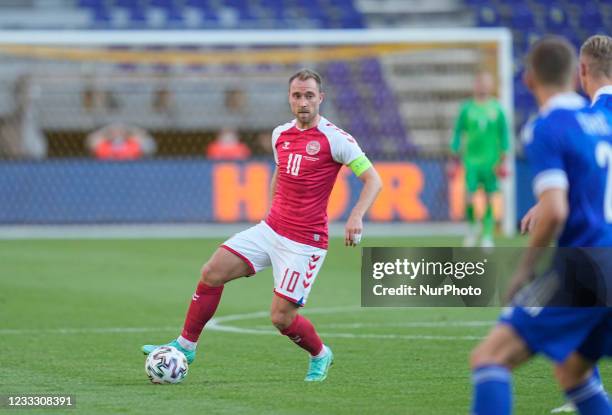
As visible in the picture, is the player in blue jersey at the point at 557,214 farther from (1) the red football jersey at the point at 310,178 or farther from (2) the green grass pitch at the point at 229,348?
(1) the red football jersey at the point at 310,178

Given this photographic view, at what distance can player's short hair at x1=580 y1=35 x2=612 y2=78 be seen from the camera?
235 inches

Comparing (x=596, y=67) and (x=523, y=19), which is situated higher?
(x=523, y=19)

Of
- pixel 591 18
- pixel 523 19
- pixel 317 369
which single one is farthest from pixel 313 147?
pixel 591 18

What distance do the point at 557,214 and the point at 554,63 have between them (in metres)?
0.61

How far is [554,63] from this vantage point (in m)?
4.67

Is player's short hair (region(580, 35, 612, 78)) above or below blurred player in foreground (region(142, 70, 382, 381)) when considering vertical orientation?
above

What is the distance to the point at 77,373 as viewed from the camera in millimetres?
7566

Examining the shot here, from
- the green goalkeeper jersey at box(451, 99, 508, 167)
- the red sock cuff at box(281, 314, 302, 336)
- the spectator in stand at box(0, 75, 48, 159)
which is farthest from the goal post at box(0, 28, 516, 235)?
the red sock cuff at box(281, 314, 302, 336)

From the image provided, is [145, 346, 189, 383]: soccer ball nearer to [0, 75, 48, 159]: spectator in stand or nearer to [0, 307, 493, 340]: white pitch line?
[0, 307, 493, 340]: white pitch line

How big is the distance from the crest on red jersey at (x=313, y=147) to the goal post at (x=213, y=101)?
12678 mm

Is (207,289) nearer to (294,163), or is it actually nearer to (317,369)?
(317,369)

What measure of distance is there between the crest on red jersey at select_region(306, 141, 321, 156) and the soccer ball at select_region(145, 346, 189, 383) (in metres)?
1.44

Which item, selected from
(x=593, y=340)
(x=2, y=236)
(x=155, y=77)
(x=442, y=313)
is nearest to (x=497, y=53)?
(x=155, y=77)

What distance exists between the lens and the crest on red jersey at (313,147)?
7449mm
